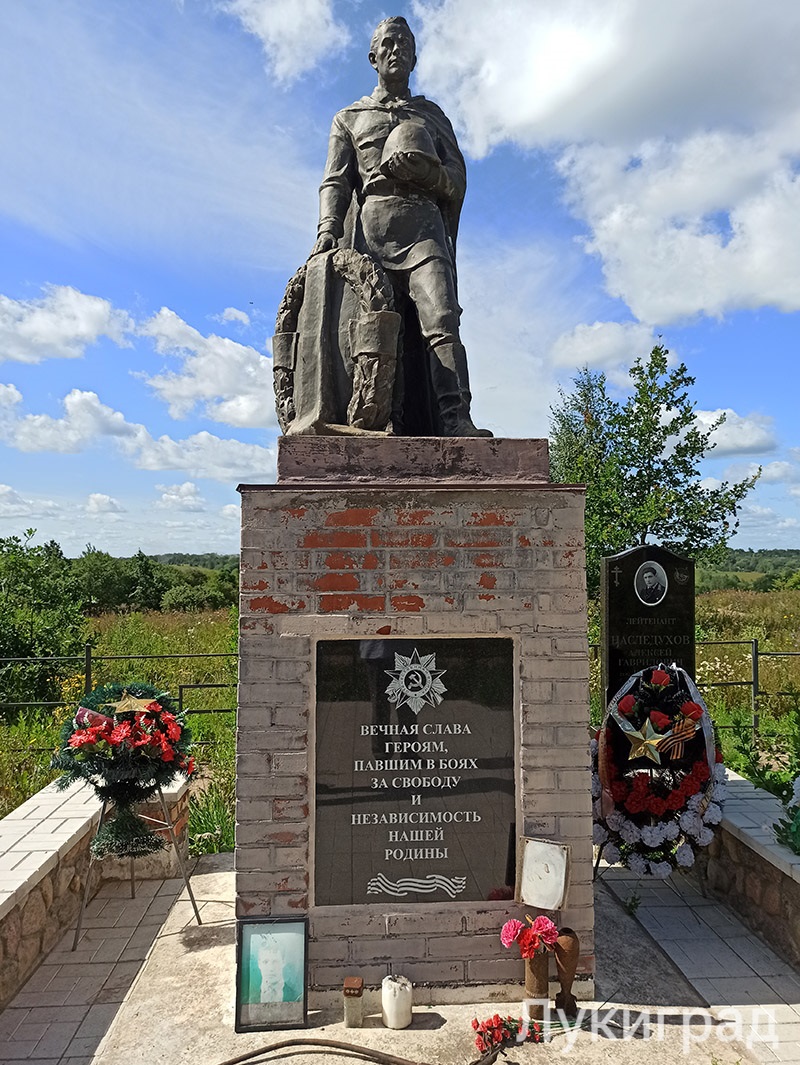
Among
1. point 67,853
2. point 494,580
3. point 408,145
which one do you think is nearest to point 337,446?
point 494,580

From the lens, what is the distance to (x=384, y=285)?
3.63 metres

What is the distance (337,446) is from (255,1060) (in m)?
2.35

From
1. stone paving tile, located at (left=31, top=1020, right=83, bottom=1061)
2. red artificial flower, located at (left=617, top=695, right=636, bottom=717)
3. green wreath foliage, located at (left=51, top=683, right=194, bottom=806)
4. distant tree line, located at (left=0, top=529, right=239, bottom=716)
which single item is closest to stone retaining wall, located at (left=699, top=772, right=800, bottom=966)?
red artificial flower, located at (left=617, top=695, right=636, bottom=717)

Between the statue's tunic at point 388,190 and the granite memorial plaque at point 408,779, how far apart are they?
2058 millimetres

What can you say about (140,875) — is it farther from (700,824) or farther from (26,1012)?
(700,824)

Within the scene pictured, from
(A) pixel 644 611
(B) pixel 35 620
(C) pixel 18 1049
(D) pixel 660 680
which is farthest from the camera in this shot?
(B) pixel 35 620

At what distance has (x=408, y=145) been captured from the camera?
3.74 meters

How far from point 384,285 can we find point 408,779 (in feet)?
7.45

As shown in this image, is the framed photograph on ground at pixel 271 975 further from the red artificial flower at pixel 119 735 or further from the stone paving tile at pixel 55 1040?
the red artificial flower at pixel 119 735

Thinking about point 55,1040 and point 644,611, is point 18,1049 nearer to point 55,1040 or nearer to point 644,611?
point 55,1040

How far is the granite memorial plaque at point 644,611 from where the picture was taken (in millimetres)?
5016

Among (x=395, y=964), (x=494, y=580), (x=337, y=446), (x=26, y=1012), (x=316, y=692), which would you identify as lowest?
(x=26, y=1012)

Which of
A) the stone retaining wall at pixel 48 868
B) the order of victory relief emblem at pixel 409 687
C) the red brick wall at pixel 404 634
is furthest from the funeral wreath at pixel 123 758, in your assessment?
the order of victory relief emblem at pixel 409 687

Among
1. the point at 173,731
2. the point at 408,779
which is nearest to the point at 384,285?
the point at 408,779
